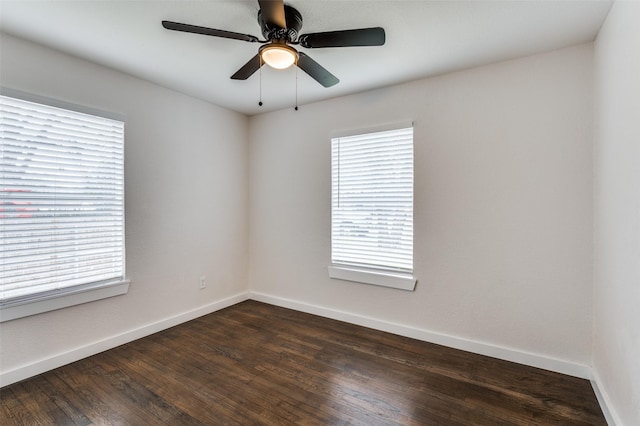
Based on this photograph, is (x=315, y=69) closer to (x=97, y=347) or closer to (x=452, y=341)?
(x=452, y=341)

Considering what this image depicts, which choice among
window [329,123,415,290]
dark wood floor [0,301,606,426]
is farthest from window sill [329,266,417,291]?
dark wood floor [0,301,606,426]

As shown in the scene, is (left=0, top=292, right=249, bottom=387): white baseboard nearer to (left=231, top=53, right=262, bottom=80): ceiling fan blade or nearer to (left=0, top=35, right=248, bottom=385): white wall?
(left=0, top=35, right=248, bottom=385): white wall

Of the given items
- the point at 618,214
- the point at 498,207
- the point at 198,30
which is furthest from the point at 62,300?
the point at 618,214

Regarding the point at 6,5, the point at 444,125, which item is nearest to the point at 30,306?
the point at 6,5

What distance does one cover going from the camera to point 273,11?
146cm

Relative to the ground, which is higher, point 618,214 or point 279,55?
point 279,55

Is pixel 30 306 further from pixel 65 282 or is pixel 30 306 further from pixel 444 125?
pixel 444 125

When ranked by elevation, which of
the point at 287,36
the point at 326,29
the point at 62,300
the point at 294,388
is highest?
the point at 326,29

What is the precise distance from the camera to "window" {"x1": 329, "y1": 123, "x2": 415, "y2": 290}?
2838 mm

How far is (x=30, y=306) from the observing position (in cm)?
212

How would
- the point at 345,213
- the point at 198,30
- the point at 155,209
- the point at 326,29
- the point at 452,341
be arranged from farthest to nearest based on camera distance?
the point at 345,213
the point at 155,209
the point at 452,341
the point at 326,29
the point at 198,30

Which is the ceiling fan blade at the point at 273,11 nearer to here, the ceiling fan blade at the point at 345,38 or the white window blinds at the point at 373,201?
the ceiling fan blade at the point at 345,38

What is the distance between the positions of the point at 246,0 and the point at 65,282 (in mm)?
2525

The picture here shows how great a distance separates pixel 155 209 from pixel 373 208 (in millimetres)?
2242
